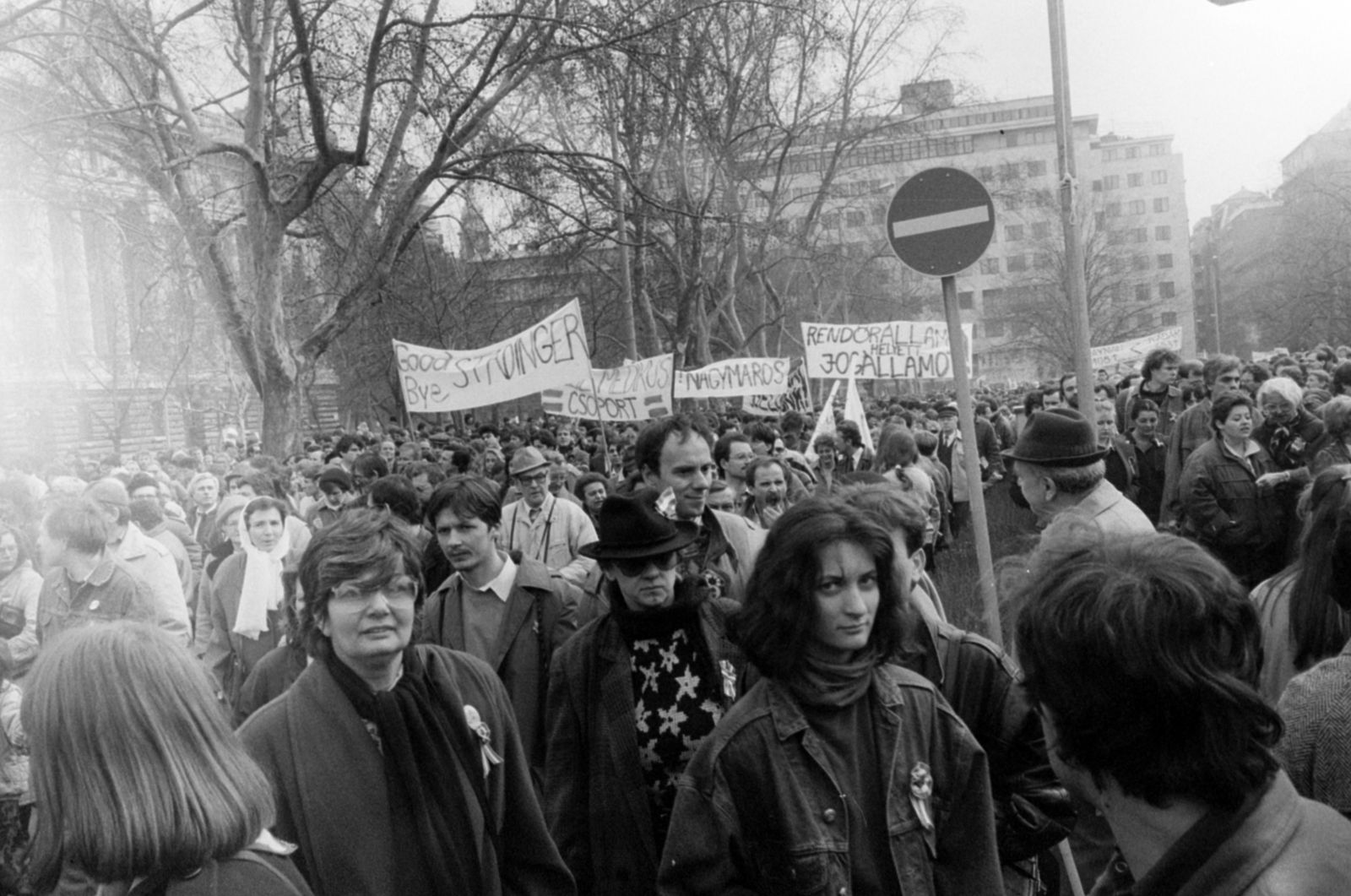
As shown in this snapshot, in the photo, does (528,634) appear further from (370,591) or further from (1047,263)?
(1047,263)

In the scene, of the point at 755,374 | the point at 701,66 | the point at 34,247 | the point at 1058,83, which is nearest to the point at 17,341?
the point at 34,247

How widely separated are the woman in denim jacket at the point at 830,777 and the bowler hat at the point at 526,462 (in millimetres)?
5102

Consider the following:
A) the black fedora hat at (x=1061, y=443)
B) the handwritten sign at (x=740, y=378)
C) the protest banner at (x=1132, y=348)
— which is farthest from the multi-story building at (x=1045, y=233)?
the black fedora hat at (x=1061, y=443)

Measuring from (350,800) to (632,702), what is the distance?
101cm

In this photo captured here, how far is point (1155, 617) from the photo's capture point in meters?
1.70

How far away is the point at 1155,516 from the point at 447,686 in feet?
27.8

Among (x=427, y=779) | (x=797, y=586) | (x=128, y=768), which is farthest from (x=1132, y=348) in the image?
(x=128, y=768)

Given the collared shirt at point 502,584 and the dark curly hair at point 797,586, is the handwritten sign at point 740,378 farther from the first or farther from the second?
the dark curly hair at point 797,586

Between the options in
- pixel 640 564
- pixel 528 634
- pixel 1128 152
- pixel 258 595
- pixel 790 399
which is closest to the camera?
pixel 640 564

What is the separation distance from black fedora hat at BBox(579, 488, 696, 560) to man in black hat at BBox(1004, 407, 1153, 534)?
1.23 metres

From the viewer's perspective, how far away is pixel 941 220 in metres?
5.90

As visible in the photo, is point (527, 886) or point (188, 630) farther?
point (188, 630)

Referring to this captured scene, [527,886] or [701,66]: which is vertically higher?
[701,66]

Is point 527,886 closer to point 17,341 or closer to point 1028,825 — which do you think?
point 1028,825
